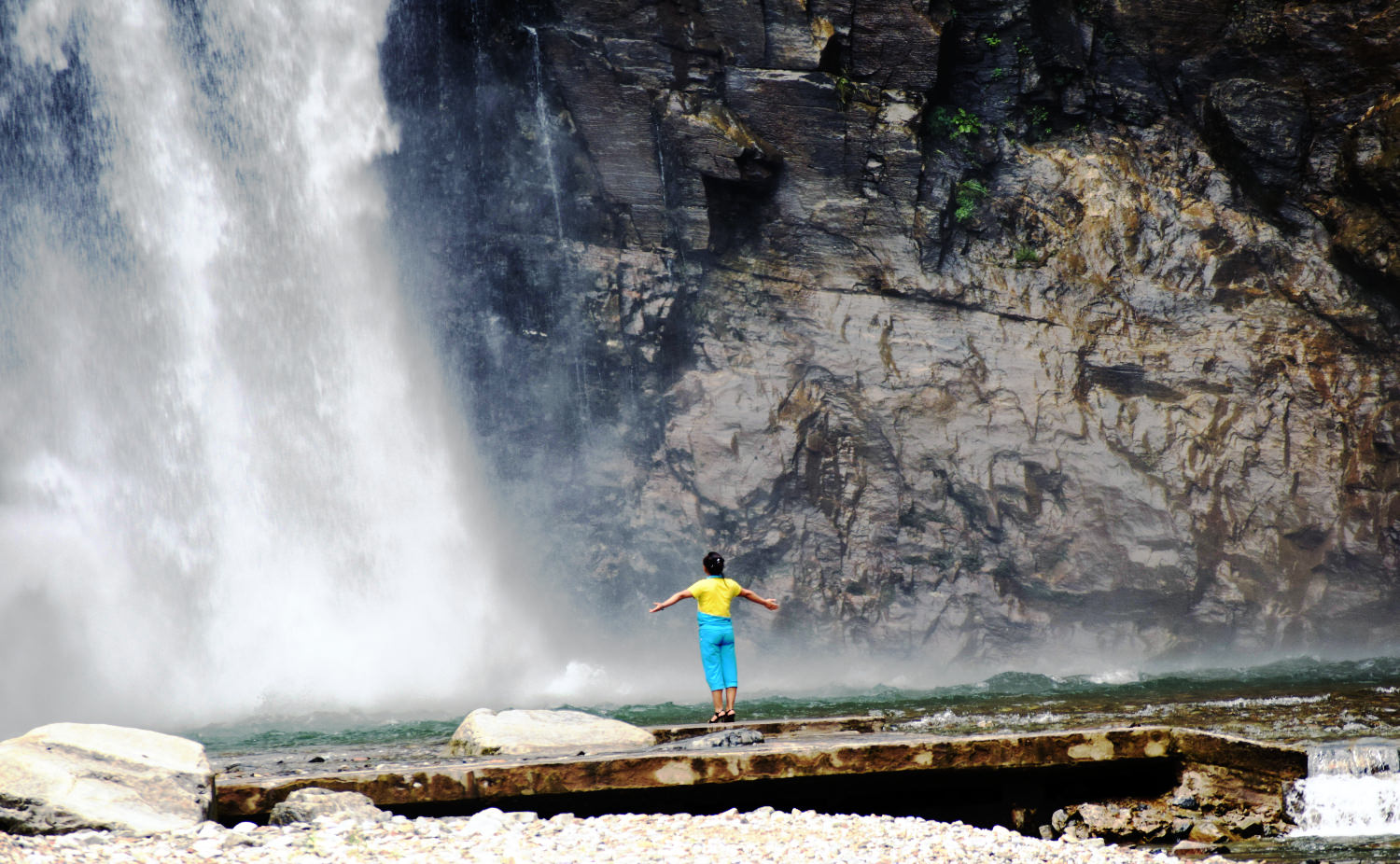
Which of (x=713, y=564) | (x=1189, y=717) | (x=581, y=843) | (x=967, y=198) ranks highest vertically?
(x=967, y=198)

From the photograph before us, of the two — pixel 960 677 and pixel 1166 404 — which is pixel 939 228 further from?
pixel 960 677

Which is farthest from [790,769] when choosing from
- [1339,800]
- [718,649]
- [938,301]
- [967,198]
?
[967,198]

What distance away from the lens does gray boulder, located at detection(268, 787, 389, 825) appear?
4.98m

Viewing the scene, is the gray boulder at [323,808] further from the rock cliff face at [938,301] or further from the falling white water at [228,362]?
the rock cliff face at [938,301]

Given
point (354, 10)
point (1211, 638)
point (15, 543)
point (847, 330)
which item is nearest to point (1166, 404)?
point (1211, 638)

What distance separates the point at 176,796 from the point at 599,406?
1690 cm

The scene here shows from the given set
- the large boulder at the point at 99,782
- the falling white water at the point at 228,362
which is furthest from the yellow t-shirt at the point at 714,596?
the falling white water at the point at 228,362

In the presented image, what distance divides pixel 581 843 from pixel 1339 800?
4180mm

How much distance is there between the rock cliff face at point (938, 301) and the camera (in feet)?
66.0

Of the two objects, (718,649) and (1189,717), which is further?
(1189,717)

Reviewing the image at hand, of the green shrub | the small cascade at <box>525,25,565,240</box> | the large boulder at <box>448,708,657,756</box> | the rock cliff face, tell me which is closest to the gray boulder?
the large boulder at <box>448,708,657,756</box>

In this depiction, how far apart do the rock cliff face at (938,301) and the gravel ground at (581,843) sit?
15.9 m

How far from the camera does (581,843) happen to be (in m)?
4.64

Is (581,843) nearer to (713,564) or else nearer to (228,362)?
(713,564)
